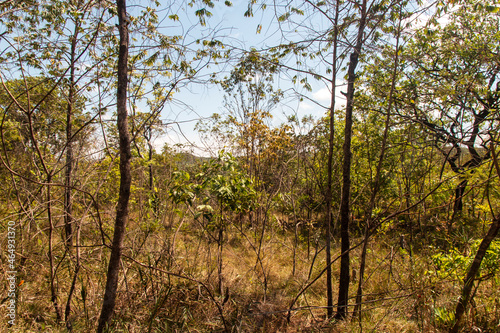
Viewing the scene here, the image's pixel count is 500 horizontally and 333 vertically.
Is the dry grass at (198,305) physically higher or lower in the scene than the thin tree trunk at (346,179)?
lower

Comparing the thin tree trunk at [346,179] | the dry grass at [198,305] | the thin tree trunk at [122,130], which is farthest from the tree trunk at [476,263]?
the thin tree trunk at [122,130]

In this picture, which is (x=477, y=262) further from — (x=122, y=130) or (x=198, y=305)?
(x=122, y=130)

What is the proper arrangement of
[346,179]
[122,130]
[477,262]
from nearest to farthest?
[122,130] → [477,262] → [346,179]

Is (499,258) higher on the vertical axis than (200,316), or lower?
higher

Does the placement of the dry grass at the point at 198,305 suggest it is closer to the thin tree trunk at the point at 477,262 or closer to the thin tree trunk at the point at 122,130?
the thin tree trunk at the point at 477,262


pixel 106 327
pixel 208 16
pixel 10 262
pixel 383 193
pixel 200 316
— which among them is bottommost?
pixel 200 316

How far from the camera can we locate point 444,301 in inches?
109

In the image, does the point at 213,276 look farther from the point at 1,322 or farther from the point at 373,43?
the point at 373,43

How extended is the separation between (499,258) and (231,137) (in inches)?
319

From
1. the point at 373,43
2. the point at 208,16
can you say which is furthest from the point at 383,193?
the point at 208,16

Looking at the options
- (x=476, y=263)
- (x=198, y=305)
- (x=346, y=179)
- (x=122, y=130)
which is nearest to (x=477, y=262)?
(x=476, y=263)

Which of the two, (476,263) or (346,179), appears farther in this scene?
(346,179)

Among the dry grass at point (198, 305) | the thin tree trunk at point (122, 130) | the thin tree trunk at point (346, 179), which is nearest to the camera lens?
the thin tree trunk at point (122, 130)

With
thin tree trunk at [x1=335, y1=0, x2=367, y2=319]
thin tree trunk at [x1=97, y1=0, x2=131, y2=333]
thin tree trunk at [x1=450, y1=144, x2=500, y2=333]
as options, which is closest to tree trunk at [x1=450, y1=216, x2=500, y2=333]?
thin tree trunk at [x1=450, y1=144, x2=500, y2=333]
